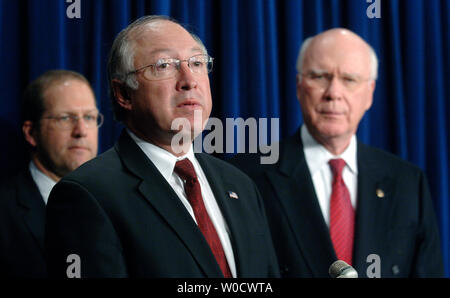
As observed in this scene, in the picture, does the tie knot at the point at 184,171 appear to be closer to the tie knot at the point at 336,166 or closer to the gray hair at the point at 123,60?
the gray hair at the point at 123,60

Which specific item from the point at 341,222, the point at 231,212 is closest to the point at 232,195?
the point at 231,212

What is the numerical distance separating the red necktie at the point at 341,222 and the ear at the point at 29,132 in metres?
0.98

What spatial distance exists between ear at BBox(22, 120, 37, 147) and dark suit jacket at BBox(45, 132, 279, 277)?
15.4 inches

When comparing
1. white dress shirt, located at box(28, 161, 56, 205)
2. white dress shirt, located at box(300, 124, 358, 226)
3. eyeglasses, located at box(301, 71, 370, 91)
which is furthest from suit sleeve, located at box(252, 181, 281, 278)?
white dress shirt, located at box(28, 161, 56, 205)

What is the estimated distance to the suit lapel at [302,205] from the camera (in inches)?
74.6

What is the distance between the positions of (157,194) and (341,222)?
2.24 feet

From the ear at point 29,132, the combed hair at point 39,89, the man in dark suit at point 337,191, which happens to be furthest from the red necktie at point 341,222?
the ear at point 29,132

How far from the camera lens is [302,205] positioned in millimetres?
1936

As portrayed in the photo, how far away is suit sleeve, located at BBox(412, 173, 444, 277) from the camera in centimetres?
198

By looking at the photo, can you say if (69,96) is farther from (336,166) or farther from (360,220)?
(360,220)

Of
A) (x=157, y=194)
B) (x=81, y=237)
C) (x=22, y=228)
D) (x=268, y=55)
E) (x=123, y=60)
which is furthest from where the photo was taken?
(x=268, y=55)
